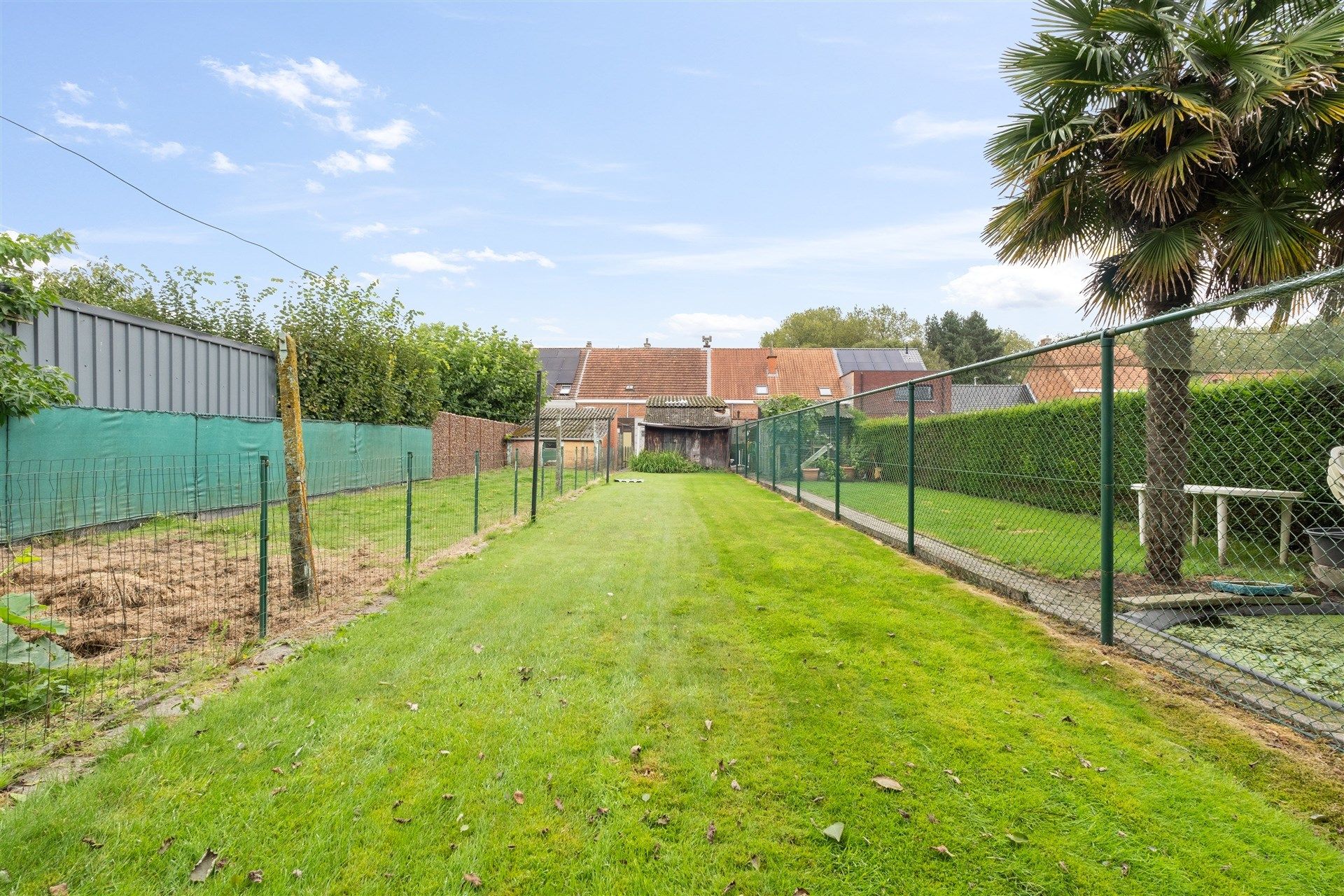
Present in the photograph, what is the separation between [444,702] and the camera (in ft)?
11.7

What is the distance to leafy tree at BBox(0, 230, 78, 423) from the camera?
7176 mm

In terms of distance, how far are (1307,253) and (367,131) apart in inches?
523

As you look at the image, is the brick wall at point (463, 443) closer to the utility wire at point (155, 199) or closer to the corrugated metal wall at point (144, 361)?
the corrugated metal wall at point (144, 361)

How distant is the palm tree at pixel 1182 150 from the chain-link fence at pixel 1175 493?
122 mm

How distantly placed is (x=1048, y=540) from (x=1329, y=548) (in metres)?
2.48

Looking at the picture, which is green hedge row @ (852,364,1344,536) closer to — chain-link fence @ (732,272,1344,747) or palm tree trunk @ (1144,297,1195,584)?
chain-link fence @ (732,272,1344,747)

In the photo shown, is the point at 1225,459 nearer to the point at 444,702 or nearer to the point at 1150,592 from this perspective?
the point at 1150,592

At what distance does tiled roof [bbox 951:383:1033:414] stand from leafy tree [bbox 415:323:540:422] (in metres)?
22.4

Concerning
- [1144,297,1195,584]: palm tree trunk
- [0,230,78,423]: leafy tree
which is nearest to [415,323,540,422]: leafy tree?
[0,230,78,423]: leafy tree

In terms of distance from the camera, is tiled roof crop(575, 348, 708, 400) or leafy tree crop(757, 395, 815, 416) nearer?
leafy tree crop(757, 395, 815, 416)

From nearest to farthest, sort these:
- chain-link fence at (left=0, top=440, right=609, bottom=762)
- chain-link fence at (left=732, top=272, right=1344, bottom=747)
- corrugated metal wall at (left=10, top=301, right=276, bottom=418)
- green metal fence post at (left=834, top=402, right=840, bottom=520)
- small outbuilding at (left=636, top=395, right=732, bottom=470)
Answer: chain-link fence at (left=0, top=440, right=609, bottom=762) → chain-link fence at (left=732, top=272, right=1344, bottom=747) → corrugated metal wall at (left=10, top=301, right=276, bottom=418) → green metal fence post at (left=834, top=402, right=840, bottom=520) → small outbuilding at (left=636, top=395, right=732, bottom=470)

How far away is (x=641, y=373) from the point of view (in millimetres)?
44250

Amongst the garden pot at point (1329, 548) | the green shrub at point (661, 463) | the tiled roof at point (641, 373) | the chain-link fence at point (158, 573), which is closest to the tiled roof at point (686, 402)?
the green shrub at point (661, 463)

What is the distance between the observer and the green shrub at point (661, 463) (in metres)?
30.0
